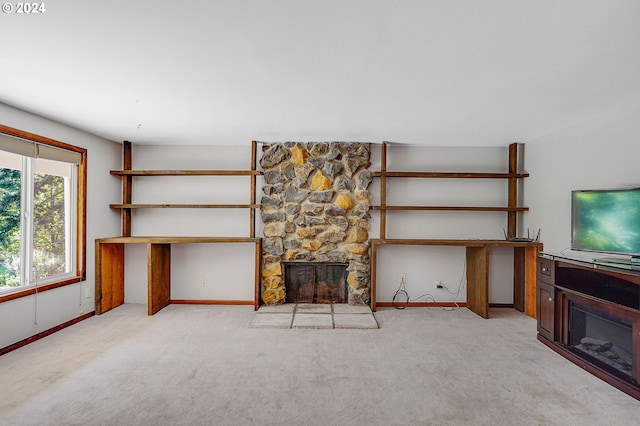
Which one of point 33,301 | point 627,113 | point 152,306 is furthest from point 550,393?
point 33,301

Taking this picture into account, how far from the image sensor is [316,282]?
13.7ft

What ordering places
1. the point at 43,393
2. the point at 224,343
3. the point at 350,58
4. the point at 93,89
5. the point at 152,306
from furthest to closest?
the point at 152,306 < the point at 224,343 < the point at 93,89 < the point at 43,393 < the point at 350,58

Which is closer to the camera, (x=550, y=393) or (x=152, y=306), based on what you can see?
(x=550, y=393)

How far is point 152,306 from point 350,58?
3541 millimetres

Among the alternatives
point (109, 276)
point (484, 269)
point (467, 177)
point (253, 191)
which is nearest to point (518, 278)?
point (484, 269)

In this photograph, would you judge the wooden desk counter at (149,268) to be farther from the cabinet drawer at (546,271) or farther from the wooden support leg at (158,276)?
the cabinet drawer at (546,271)

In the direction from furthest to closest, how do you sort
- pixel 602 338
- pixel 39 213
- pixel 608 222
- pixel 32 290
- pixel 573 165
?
pixel 573 165, pixel 39 213, pixel 32 290, pixel 608 222, pixel 602 338

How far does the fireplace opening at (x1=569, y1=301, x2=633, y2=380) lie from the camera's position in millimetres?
2264

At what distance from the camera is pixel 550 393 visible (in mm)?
2143

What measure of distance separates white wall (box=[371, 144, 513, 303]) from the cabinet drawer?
1.16 meters

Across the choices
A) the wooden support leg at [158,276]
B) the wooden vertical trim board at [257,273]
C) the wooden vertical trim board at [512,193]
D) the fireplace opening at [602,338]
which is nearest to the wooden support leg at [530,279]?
the wooden vertical trim board at [512,193]

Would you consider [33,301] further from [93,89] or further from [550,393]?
[550,393]

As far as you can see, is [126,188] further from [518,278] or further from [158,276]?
[518,278]
